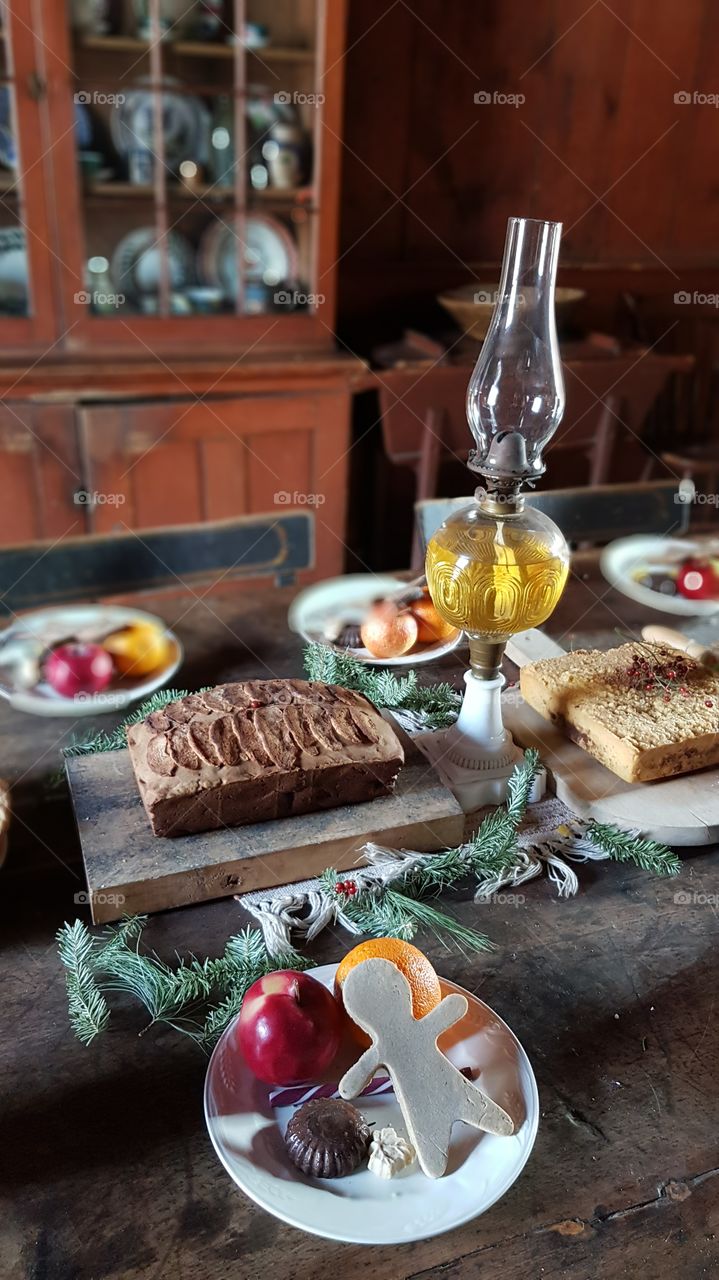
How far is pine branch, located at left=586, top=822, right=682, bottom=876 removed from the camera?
988 millimetres

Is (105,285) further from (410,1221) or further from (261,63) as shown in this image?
(410,1221)

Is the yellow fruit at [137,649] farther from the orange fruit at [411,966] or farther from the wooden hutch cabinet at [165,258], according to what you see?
the wooden hutch cabinet at [165,258]

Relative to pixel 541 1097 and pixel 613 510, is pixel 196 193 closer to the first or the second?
pixel 613 510

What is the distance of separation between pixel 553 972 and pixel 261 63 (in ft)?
7.69

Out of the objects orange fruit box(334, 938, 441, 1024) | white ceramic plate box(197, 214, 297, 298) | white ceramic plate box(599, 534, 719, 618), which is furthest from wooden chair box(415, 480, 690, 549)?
orange fruit box(334, 938, 441, 1024)

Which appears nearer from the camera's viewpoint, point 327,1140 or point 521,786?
point 327,1140

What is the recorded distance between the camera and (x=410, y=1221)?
626 mm

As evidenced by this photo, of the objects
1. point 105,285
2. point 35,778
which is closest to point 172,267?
point 105,285

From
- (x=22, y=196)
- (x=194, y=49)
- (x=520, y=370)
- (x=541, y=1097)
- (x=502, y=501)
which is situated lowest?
(x=541, y=1097)

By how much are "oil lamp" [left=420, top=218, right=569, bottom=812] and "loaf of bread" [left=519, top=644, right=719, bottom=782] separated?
5.6 inches

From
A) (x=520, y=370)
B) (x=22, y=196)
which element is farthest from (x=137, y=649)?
(x=22, y=196)

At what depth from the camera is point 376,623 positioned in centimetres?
130

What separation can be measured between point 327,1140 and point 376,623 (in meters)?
0.75

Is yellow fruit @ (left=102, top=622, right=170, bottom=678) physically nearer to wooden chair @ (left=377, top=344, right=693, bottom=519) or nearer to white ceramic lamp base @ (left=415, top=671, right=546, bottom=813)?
white ceramic lamp base @ (left=415, top=671, right=546, bottom=813)
